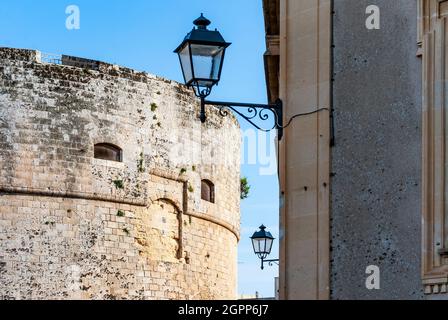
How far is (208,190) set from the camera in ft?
90.3

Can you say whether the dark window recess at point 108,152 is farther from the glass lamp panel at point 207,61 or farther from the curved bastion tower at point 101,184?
the glass lamp panel at point 207,61

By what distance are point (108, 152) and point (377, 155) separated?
17.2m

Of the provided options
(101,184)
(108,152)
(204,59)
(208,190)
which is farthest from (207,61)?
(208,190)

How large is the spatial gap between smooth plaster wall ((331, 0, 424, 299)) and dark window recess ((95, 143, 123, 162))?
54.7ft

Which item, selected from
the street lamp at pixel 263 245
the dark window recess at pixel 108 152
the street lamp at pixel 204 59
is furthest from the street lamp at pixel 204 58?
the dark window recess at pixel 108 152

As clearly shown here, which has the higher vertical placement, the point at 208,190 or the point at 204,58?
the point at 208,190

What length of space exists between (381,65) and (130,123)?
17236 millimetres

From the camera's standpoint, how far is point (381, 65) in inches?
332

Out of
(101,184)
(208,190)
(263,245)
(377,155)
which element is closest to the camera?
(377,155)

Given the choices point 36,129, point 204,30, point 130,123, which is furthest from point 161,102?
point 204,30

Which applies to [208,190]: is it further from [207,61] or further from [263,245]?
[207,61]

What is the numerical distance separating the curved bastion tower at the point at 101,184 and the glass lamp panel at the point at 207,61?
1580cm

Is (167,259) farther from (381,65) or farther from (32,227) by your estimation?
(381,65)

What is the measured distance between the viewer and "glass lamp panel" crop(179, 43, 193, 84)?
8.53 meters
